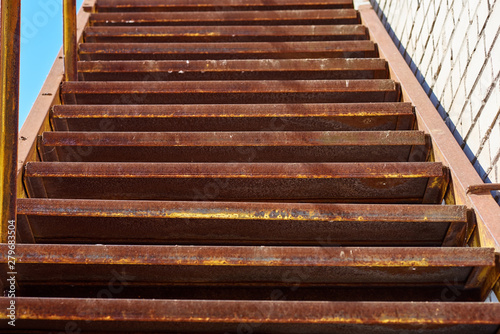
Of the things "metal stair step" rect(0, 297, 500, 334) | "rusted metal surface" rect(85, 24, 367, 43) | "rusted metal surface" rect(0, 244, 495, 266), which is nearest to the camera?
"metal stair step" rect(0, 297, 500, 334)

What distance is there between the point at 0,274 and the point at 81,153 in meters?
0.64

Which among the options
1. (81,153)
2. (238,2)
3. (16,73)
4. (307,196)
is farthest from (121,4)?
(307,196)

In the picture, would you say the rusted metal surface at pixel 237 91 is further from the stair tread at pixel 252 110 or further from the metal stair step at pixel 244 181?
the metal stair step at pixel 244 181

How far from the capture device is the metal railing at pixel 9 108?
147cm

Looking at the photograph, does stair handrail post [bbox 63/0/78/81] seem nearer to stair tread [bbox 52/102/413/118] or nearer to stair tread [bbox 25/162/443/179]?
stair tread [bbox 52/102/413/118]

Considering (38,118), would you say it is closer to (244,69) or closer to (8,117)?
(8,117)

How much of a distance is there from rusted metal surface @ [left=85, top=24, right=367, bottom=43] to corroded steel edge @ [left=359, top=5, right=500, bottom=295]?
34cm

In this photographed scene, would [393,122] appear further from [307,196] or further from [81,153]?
[81,153]

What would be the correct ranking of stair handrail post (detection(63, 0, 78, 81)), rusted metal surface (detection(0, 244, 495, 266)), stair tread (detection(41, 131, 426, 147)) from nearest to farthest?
rusted metal surface (detection(0, 244, 495, 266)) < stair tread (detection(41, 131, 426, 147)) < stair handrail post (detection(63, 0, 78, 81))

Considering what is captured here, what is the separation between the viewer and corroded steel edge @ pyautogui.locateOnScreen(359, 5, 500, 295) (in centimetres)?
152

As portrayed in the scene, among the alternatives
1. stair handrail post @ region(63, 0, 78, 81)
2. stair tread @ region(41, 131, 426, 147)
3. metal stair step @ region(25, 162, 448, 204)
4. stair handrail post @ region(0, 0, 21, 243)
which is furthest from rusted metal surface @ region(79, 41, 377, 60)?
stair handrail post @ region(0, 0, 21, 243)

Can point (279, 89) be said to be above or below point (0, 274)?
above

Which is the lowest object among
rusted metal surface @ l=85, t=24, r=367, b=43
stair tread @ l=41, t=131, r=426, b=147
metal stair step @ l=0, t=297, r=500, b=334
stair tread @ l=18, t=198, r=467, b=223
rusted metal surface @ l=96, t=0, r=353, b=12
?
metal stair step @ l=0, t=297, r=500, b=334

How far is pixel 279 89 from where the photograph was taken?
2303mm
